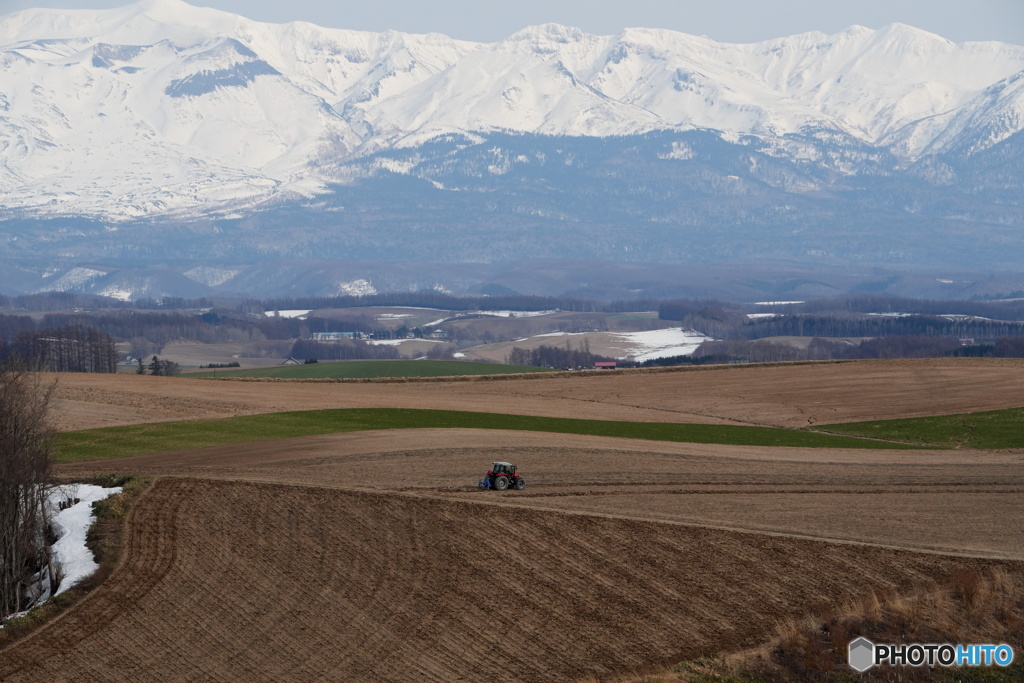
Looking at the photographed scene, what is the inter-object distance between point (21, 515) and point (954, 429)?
1935 inches

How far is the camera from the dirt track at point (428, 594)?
33906 millimetres

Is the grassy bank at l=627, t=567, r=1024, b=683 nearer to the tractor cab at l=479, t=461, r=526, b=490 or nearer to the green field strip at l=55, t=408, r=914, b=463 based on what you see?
the tractor cab at l=479, t=461, r=526, b=490

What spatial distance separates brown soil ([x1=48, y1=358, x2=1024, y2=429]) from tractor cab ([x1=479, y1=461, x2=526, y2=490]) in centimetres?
2907

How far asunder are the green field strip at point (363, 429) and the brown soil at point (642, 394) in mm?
3020

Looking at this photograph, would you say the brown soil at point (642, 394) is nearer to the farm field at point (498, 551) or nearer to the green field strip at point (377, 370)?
the farm field at point (498, 551)

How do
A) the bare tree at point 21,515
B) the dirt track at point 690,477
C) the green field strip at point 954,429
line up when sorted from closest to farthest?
the bare tree at point 21,515 < the dirt track at point 690,477 < the green field strip at point 954,429

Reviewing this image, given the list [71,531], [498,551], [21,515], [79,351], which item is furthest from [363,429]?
[79,351]

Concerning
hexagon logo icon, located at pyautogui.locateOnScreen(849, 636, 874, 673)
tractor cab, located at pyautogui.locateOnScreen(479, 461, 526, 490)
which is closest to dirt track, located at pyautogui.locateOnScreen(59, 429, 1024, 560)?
tractor cab, located at pyautogui.locateOnScreen(479, 461, 526, 490)

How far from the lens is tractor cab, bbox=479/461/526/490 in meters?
50.0

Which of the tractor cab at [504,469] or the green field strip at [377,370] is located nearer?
the tractor cab at [504,469]

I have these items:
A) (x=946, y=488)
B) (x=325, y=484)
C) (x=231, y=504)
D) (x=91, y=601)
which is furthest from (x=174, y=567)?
(x=946, y=488)

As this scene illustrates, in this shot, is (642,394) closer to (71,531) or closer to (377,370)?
(377,370)

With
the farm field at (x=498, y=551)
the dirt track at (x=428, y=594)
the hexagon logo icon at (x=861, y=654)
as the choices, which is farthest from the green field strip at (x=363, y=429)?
the hexagon logo icon at (x=861, y=654)

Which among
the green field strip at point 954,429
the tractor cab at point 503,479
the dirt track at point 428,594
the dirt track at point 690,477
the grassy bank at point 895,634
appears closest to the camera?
the grassy bank at point 895,634
